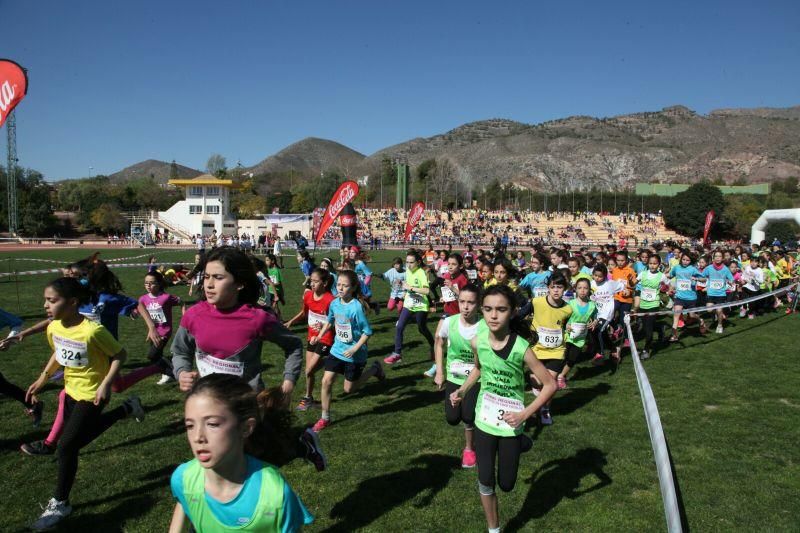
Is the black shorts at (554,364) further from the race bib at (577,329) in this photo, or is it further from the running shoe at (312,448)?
the running shoe at (312,448)

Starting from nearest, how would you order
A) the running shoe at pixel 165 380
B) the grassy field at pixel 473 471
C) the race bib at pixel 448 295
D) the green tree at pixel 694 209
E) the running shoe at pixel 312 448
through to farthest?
the running shoe at pixel 312 448, the grassy field at pixel 473 471, the running shoe at pixel 165 380, the race bib at pixel 448 295, the green tree at pixel 694 209

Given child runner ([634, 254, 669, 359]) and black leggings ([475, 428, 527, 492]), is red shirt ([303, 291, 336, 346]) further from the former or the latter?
child runner ([634, 254, 669, 359])

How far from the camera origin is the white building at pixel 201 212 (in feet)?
222

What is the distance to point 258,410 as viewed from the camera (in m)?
2.38

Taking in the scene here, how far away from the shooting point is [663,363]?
10.3m

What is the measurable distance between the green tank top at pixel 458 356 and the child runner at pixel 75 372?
9.90 ft

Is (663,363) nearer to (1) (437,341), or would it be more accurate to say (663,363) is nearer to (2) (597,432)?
(2) (597,432)

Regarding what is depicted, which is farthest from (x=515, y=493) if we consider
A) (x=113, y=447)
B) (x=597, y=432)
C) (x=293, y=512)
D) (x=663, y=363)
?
(x=663, y=363)

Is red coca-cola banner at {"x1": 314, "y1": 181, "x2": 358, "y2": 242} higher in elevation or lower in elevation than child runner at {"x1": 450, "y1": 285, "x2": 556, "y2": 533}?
higher

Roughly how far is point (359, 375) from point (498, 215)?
256ft

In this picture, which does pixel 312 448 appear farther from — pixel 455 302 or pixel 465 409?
pixel 455 302

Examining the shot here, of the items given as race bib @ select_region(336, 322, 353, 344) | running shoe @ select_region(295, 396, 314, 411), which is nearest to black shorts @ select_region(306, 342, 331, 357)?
race bib @ select_region(336, 322, 353, 344)

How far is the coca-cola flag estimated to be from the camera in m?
6.08

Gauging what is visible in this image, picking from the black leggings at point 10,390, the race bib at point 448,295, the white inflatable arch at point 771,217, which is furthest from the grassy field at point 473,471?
the white inflatable arch at point 771,217
